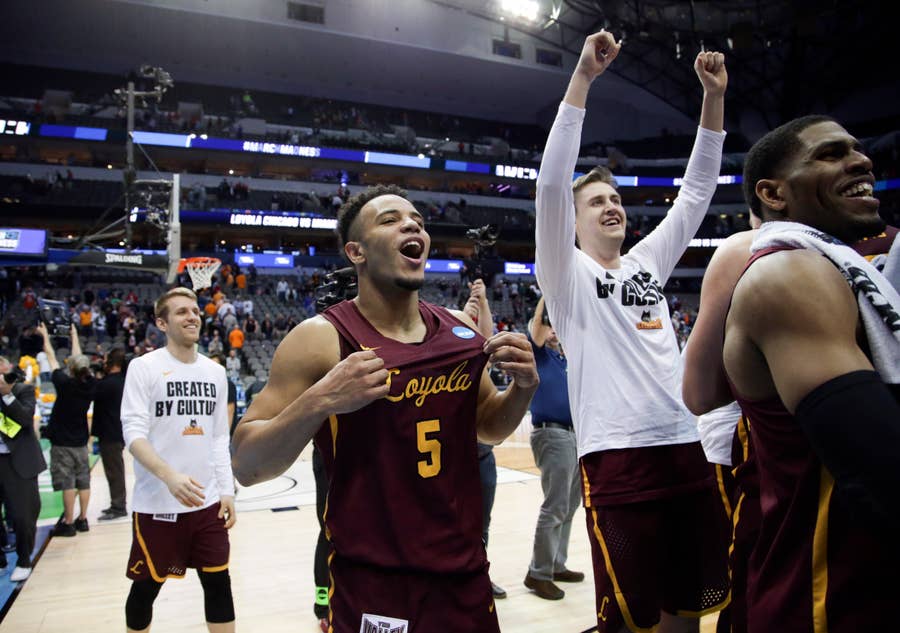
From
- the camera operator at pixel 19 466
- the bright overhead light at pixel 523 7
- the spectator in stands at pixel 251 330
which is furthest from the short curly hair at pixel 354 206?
the bright overhead light at pixel 523 7

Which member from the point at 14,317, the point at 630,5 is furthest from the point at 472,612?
A: the point at 630,5

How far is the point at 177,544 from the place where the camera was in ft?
11.2

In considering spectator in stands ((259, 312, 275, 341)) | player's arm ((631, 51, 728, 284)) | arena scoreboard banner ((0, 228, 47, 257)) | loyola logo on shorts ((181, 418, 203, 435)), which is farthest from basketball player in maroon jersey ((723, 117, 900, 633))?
spectator in stands ((259, 312, 275, 341))

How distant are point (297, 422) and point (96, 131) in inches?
1178

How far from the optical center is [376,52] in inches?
1147

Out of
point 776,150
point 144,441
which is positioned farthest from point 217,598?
point 776,150

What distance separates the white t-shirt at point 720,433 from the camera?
2.53 m

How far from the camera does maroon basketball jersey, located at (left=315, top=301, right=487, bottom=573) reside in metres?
1.86

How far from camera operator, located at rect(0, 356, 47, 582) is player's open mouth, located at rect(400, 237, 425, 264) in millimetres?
4702

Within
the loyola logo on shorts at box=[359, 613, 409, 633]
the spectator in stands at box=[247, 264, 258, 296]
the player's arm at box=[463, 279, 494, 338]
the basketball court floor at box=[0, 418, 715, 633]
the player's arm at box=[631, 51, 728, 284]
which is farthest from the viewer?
the spectator in stands at box=[247, 264, 258, 296]

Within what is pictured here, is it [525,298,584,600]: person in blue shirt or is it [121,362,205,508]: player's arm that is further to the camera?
[525,298,584,600]: person in blue shirt

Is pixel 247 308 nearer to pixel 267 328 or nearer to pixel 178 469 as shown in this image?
pixel 267 328

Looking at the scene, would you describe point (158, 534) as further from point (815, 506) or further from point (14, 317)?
point (14, 317)

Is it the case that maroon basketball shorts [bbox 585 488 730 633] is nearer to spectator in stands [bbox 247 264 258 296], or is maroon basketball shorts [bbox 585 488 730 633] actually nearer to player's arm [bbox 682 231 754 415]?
player's arm [bbox 682 231 754 415]
